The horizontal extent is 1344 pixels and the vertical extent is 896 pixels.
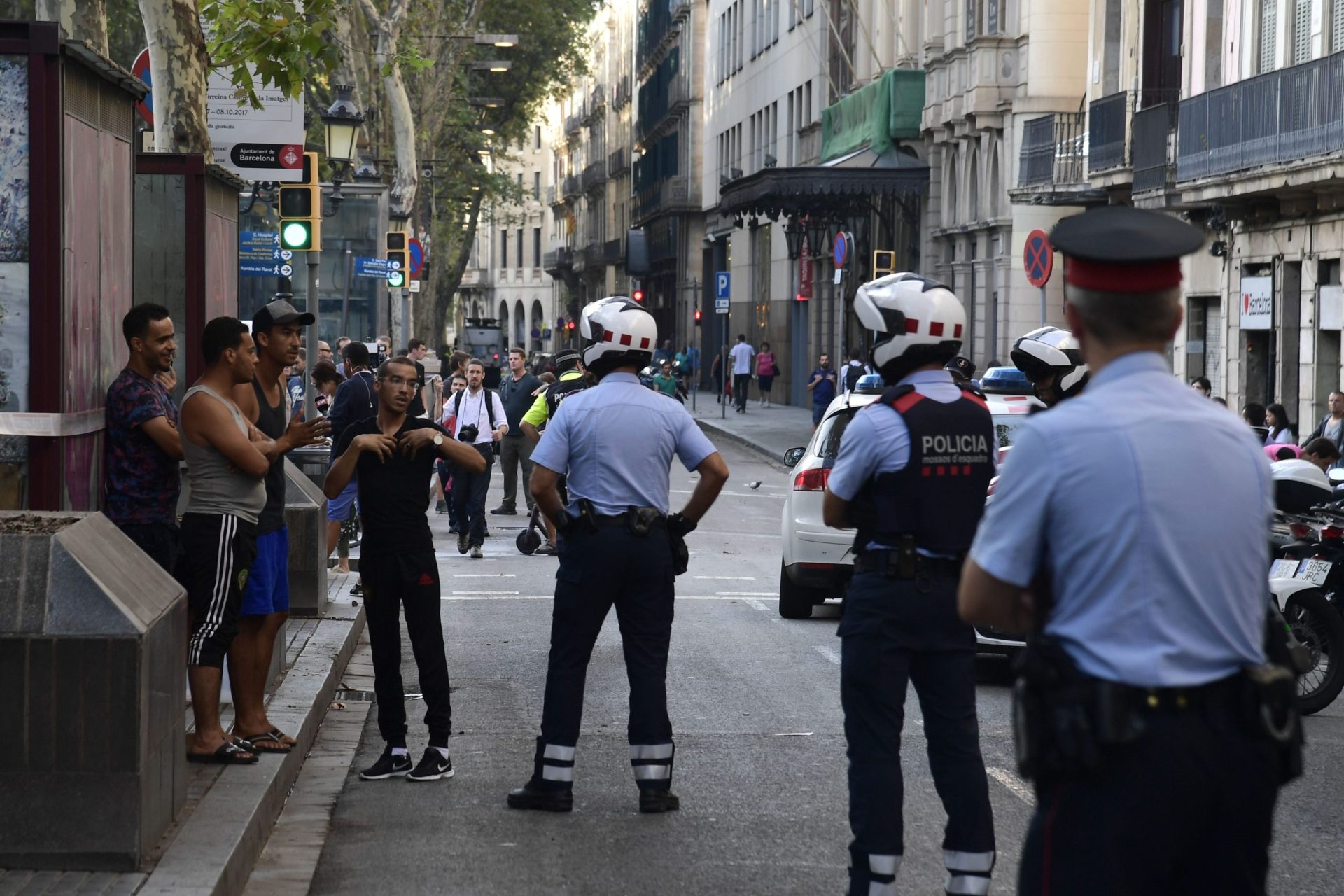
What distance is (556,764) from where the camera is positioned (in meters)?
7.50

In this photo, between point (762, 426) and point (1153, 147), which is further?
point (762, 426)

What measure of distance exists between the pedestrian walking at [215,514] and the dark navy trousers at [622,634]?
1152 millimetres

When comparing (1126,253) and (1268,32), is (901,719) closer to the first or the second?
(1126,253)

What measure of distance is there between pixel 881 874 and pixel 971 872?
1.06 feet

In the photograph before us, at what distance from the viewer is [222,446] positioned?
24.1 feet

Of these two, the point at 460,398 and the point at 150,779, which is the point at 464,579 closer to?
the point at 460,398

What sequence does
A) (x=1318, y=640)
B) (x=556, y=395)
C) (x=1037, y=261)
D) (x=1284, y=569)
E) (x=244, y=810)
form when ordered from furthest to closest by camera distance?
1. (x=1037, y=261)
2. (x=556, y=395)
3. (x=1284, y=569)
4. (x=1318, y=640)
5. (x=244, y=810)

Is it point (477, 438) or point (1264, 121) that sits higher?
point (1264, 121)

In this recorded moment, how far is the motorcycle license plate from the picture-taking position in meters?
10.3

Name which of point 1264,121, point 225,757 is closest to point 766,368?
point 1264,121

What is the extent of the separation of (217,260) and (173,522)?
369cm

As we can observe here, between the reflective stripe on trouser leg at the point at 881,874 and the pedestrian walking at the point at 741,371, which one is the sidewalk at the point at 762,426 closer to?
the pedestrian walking at the point at 741,371

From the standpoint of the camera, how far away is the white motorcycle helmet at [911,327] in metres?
5.97

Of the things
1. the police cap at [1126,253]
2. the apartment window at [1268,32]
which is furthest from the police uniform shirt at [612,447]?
the apartment window at [1268,32]
